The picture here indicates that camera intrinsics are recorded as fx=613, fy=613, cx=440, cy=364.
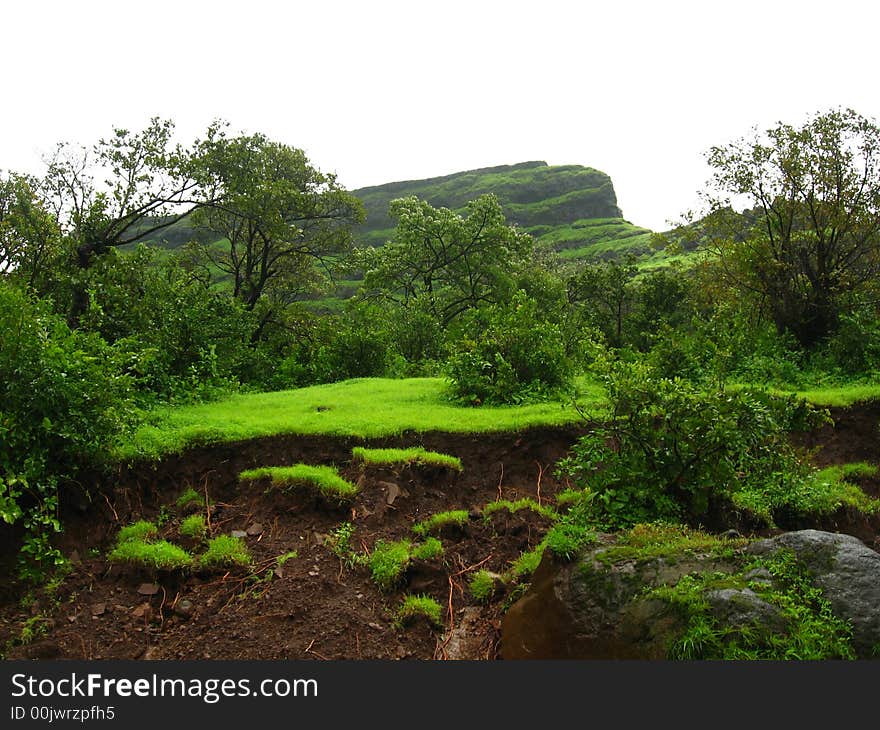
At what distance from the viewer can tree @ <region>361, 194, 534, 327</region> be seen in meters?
29.0

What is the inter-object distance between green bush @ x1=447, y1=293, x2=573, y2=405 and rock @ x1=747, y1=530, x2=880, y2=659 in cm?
660

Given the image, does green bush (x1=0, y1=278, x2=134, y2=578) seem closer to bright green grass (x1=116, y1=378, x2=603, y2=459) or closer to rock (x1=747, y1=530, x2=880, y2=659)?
bright green grass (x1=116, y1=378, x2=603, y2=459)

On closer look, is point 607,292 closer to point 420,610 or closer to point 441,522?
point 441,522

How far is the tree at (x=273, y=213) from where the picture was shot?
65.8 feet

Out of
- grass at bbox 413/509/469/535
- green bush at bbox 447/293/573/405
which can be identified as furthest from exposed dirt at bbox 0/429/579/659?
green bush at bbox 447/293/573/405

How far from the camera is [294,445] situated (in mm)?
9219

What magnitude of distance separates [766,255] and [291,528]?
51.1 feet

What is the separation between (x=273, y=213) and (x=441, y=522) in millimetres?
15691

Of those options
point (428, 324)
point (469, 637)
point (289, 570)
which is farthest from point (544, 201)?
point (469, 637)

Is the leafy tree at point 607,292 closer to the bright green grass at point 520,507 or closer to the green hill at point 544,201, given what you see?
the bright green grass at point 520,507

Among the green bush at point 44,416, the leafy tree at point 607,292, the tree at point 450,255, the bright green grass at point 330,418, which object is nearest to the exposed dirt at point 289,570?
the bright green grass at point 330,418

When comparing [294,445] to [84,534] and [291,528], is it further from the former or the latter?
[84,534]

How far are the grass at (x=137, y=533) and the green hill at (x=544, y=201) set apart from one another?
101m

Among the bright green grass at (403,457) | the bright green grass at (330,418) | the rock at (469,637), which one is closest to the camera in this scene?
the rock at (469,637)
